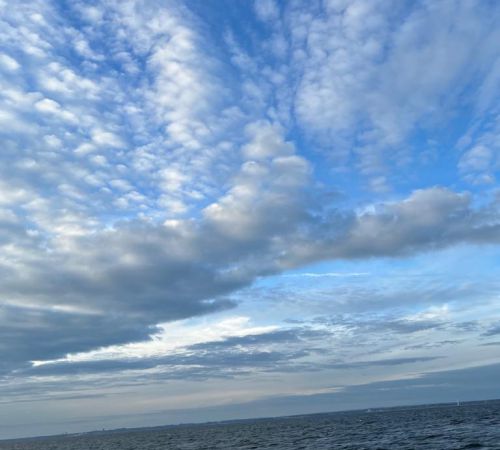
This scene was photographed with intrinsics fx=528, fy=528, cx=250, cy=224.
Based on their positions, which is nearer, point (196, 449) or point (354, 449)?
point (354, 449)

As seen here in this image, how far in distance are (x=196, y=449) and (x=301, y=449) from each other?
110 ft

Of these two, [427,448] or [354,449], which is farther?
[354,449]

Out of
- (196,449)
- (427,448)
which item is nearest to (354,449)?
(427,448)

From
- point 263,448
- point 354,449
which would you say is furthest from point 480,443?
point 263,448

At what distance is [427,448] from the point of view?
225 feet

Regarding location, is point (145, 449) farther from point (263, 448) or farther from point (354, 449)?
point (354, 449)

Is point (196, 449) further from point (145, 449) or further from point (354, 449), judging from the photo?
point (354, 449)

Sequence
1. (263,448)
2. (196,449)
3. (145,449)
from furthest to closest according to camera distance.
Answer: (145,449) → (196,449) → (263,448)

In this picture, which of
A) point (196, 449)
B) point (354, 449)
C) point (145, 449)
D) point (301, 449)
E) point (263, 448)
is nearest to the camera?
point (354, 449)

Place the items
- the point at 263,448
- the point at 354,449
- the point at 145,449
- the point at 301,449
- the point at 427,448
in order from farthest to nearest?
the point at 145,449 < the point at 263,448 < the point at 301,449 < the point at 354,449 < the point at 427,448

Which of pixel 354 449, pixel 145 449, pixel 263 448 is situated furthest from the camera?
pixel 145 449

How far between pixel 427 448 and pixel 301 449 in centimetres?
2473

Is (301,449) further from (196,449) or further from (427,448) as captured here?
(196,449)

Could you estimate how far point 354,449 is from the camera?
7669 cm
